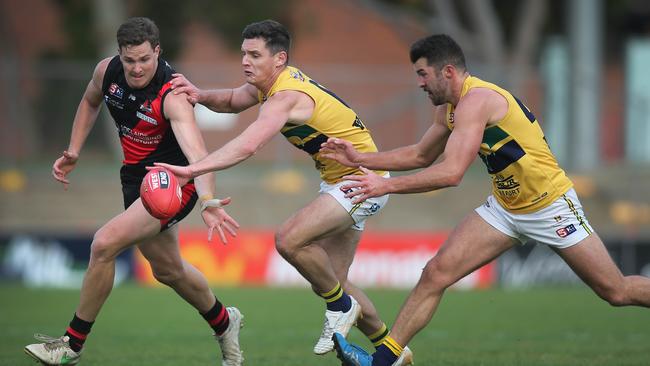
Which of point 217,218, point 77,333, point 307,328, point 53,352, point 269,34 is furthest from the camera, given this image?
point 307,328

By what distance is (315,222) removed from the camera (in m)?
8.30

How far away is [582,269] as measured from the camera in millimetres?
7887

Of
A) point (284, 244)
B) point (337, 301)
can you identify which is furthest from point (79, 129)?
point (337, 301)

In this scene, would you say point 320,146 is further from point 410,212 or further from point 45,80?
point 45,80

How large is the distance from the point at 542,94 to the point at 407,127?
9.21 ft

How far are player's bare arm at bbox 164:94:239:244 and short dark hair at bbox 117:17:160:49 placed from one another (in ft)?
1.56

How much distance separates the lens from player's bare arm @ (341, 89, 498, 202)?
7453 millimetres

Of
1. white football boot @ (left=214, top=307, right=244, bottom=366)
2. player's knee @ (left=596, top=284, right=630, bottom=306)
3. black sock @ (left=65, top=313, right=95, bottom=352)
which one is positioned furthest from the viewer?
white football boot @ (left=214, top=307, right=244, bottom=366)

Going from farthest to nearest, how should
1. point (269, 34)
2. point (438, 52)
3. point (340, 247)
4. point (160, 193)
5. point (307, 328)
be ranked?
1. point (307, 328)
2. point (340, 247)
3. point (269, 34)
4. point (438, 52)
5. point (160, 193)

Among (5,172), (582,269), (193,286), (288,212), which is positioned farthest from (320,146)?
(5,172)

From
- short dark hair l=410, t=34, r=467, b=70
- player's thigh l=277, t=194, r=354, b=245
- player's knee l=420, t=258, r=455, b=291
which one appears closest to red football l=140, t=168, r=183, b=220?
player's thigh l=277, t=194, r=354, b=245

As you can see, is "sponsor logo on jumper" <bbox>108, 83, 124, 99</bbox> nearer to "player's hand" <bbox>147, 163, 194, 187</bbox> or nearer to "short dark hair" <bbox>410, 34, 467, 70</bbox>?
"player's hand" <bbox>147, 163, 194, 187</bbox>

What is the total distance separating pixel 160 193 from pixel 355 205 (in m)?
1.74

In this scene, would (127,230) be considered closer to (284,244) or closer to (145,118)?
(145,118)
